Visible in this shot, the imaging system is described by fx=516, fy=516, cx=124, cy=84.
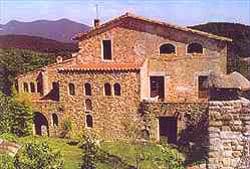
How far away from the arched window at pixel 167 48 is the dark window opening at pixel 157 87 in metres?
0.54

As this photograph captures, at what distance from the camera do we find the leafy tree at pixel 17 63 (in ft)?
36.6

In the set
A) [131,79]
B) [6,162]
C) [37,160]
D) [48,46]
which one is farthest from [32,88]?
[37,160]

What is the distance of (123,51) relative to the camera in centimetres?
1072

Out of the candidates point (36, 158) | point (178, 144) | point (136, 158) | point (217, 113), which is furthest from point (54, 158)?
point (178, 144)

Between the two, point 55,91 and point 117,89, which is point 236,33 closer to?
point 117,89

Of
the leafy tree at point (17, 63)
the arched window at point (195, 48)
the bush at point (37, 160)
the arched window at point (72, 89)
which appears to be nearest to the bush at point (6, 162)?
the bush at point (37, 160)

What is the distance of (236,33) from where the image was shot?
10.6 meters

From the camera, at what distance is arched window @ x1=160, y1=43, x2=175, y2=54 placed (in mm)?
10688

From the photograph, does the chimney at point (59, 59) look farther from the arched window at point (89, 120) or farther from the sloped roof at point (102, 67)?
the arched window at point (89, 120)

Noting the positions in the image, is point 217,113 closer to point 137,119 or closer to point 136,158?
point 136,158

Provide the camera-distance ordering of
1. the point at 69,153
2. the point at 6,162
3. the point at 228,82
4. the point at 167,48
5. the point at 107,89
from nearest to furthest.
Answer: the point at 228,82 → the point at 6,162 → the point at 69,153 → the point at 107,89 → the point at 167,48

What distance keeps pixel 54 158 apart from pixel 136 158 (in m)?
3.51

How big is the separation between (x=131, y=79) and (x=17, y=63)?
9.99 ft

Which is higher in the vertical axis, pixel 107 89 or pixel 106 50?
pixel 106 50
